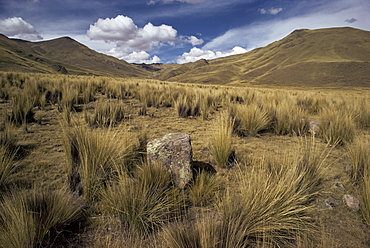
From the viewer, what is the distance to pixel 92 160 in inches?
75.7

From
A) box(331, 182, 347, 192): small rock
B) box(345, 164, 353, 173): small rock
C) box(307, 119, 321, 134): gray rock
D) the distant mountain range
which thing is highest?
the distant mountain range

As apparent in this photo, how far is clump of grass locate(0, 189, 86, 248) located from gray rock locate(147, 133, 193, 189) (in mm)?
871

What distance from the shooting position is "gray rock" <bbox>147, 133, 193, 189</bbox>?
2004mm

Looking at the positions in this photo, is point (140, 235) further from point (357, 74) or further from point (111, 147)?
point (357, 74)

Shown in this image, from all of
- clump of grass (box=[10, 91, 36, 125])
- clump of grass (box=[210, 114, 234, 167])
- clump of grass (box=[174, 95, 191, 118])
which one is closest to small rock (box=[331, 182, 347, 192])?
clump of grass (box=[210, 114, 234, 167])

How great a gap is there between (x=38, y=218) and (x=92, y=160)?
717mm

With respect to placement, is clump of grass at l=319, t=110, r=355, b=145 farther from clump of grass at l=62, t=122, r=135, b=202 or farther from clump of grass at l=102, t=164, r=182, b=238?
clump of grass at l=62, t=122, r=135, b=202

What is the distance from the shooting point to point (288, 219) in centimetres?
134

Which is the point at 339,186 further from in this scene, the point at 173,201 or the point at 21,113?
the point at 21,113

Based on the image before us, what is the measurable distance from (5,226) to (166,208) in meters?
1.10

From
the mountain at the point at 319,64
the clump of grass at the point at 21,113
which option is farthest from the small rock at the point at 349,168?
the mountain at the point at 319,64

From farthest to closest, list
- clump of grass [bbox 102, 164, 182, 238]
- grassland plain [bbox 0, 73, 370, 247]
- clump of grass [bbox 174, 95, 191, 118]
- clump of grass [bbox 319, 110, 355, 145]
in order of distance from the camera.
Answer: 1. clump of grass [bbox 174, 95, 191, 118]
2. clump of grass [bbox 319, 110, 355, 145]
3. clump of grass [bbox 102, 164, 182, 238]
4. grassland plain [bbox 0, 73, 370, 247]

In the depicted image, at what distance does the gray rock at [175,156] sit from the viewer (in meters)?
2.00

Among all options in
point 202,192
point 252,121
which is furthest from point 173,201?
point 252,121
